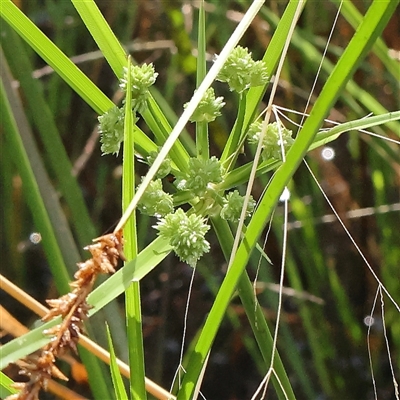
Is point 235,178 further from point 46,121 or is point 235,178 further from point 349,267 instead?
point 349,267

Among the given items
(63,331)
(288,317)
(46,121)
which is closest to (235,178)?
(63,331)

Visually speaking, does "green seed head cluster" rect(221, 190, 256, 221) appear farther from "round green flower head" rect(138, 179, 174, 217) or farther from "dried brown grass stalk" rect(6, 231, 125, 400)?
"dried brown grass stalk" rect(6, 231, 125, 400)

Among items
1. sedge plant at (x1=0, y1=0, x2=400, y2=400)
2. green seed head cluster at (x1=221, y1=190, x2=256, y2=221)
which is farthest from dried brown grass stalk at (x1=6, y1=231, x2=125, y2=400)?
green seed head cluster at (x1=221, y1=190, x2=256, y2=221)

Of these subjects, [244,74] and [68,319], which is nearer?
[68,319]

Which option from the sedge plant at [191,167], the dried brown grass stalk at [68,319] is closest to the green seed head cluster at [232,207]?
the sedge plant at [191,167]

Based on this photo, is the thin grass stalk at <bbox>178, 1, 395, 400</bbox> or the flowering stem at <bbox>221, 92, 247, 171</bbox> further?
the flowering stem at <bbox>221, 92, 247, 171</bbox>

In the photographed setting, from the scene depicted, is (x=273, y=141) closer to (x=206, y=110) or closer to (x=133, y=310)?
(x=206, y=110)

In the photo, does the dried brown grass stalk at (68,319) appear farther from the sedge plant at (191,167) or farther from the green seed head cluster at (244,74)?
the green seed head cluster at (244,74)

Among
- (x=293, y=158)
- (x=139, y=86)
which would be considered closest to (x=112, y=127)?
(x=139, y=86)
